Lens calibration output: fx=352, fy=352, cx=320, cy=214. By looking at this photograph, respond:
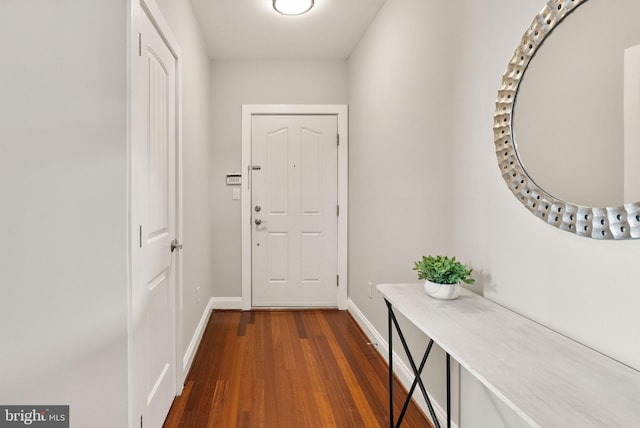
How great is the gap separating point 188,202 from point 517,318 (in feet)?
7.00

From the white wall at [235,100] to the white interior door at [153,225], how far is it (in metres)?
1.57

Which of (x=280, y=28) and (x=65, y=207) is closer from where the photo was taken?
(x=65, y=207)

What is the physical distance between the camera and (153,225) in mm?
1713

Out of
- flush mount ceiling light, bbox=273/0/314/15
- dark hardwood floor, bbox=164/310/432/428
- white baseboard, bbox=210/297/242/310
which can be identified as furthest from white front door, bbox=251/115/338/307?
flush mount ceiling light, bbox=273/0/314/15

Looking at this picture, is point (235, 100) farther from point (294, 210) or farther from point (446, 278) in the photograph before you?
point (446, 278)

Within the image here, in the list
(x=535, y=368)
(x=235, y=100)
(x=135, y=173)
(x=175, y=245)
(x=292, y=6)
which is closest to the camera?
(x=535, y=368)

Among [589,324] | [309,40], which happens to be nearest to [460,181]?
[589,324]

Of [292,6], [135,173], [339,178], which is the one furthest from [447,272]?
[339,178]

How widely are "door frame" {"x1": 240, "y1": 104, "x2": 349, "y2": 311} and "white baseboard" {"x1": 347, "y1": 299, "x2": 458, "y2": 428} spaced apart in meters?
0.46

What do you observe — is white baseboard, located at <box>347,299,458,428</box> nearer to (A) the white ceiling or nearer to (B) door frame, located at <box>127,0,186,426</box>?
(B) door frame, located at <box>127,0,186,426</box>

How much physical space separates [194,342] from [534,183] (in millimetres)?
2459

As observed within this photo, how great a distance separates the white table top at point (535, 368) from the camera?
0.71 m

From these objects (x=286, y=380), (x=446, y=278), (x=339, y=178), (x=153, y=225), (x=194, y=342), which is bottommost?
(x=286, y=380)

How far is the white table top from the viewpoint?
713 mm
